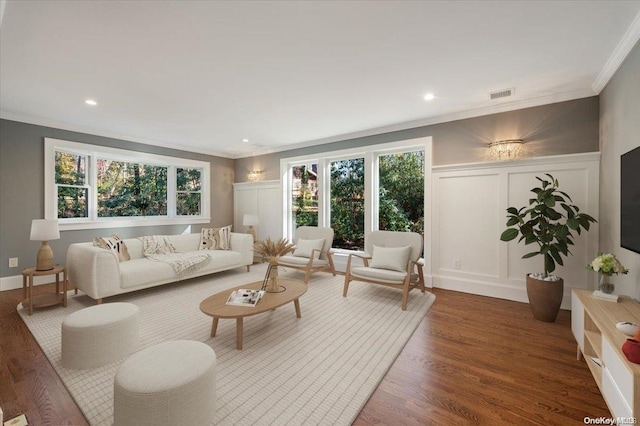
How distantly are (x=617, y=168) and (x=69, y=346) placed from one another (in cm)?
489

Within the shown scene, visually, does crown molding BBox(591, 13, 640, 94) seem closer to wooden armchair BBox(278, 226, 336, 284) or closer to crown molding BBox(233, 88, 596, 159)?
crown molding BBox(233, 88, 596, 159)

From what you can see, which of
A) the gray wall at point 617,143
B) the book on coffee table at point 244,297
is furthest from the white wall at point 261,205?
the gray wall at point 617,143

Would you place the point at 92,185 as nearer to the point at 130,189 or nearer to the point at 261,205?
the point at 130,189

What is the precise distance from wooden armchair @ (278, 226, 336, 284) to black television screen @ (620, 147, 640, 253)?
11.2 feet

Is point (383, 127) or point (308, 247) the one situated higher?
point (383, 127)

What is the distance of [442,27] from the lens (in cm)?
205

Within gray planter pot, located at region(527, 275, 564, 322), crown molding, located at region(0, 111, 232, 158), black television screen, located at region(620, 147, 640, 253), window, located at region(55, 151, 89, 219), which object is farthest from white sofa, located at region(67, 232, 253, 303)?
black television screen, located at region(620, 147, 640, 253)

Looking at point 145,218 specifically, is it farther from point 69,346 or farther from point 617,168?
point 617,168

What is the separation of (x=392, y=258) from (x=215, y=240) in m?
3.21

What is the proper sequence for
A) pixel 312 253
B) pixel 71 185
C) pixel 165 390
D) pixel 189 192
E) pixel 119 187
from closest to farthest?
pixel 165 390, pixel 312 253, pixel 71 185, pixel 119 187, pixel 189 192

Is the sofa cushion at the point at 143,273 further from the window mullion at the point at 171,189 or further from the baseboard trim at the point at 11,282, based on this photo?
the window mullion at the point at 171,189

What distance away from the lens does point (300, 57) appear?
8.04 ft

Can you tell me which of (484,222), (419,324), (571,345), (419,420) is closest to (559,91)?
(484,222)

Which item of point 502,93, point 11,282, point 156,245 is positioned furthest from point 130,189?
point 502,93
